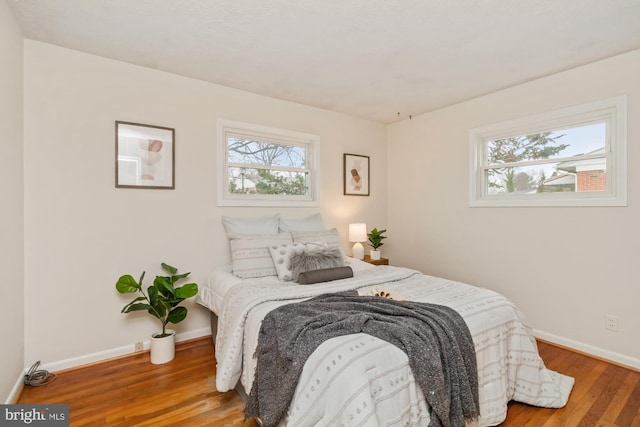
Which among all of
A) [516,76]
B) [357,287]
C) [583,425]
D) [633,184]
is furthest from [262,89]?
[583,425]

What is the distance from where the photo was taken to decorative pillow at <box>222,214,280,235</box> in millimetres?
3109

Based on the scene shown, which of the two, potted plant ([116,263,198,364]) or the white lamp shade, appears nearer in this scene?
potted plant ([116,263,198,364])

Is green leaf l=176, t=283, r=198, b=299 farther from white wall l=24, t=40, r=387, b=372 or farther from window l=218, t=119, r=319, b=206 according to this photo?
window l=218, t=119, r=319, b=206

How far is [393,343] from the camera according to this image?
145cm

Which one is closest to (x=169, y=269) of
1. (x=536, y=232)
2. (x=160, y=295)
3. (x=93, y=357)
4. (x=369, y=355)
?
(x=160, y=295)

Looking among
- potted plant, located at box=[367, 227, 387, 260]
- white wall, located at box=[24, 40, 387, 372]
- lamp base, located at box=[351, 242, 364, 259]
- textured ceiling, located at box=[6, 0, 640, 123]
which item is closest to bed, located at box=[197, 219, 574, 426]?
white wall, located at box=[24, 40, 387, 372]

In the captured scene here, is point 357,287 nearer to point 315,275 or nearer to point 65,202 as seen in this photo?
point 315,275

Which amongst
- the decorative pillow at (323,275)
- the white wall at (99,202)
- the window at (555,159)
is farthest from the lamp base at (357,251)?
the white wall at (99,202)

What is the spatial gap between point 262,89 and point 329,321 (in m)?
2.56

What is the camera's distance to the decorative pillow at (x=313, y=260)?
8.62ft

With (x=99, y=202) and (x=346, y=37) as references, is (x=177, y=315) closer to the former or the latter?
(x=99, y=202)

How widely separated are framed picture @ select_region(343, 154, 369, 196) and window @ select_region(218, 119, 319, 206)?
50cm

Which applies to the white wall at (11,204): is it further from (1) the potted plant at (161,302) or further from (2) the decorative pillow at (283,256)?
(2) the decorative pillow at (283,256)

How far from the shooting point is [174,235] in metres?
2.92
